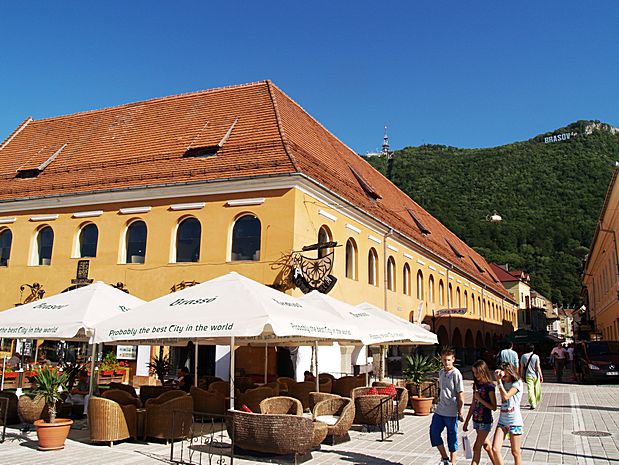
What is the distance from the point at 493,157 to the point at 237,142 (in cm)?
9414

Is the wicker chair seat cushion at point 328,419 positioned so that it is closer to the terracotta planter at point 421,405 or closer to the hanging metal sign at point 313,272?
the terracotta planter at point 421,405

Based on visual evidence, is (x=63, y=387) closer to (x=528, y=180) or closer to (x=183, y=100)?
(x=183, y=100)

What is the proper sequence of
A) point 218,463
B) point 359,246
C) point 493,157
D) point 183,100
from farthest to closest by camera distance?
point 493,157 → point 183,100 → point 359,246 → point 218,463

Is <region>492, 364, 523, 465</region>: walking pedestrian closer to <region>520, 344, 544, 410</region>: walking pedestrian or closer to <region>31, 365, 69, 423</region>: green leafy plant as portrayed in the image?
<region>31, 365, 69, 423</region>: green leafy plant

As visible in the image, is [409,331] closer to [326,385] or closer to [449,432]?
[326,385]

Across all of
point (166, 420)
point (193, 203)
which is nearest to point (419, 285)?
point (193, 203)

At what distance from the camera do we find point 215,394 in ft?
39.1

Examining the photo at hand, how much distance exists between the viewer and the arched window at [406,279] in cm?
2878

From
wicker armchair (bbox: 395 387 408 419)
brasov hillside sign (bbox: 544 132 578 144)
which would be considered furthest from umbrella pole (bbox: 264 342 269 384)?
brasov hillside sign (bbox: 544 132 578 144)

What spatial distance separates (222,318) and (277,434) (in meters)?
1.93

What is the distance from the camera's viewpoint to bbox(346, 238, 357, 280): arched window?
22.6m

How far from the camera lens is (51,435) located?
30.5ft

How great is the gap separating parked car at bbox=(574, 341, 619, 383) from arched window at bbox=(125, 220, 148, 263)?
19.6m

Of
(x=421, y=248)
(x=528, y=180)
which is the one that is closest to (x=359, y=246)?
(x=421, y=248)
